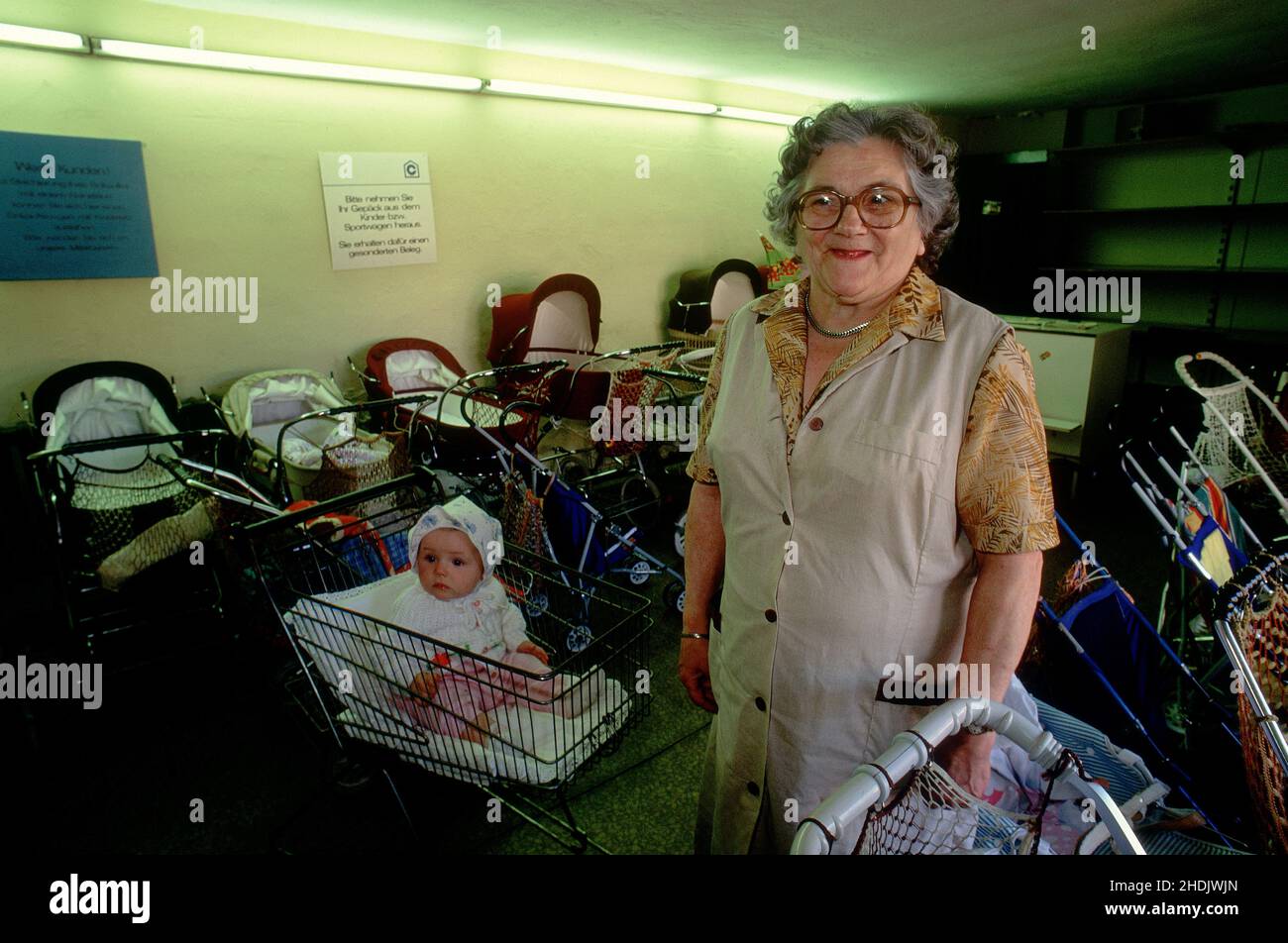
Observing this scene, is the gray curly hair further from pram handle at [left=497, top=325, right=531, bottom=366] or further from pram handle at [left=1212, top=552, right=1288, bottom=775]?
pram handle at [left=497, top=325, right=531, bottom=366]

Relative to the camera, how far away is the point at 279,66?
376 centimetres

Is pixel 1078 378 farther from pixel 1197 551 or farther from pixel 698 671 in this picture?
pixel 698 671

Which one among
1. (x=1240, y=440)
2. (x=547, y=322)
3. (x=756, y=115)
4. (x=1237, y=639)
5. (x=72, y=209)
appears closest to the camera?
(x=1237, y=639)

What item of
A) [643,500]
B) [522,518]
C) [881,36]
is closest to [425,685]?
[522,518]

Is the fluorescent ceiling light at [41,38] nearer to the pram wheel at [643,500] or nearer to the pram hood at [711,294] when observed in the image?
the pram wheel at [643,500]

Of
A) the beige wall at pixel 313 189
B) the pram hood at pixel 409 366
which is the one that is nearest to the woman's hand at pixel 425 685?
the pram hood at pixel 409 366

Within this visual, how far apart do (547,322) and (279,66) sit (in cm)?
199

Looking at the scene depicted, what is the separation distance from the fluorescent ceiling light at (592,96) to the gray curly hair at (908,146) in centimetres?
399

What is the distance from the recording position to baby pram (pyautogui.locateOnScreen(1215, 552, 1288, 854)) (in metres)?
1.24

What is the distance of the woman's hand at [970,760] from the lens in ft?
3.71

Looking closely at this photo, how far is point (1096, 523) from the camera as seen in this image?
4348 millimetres

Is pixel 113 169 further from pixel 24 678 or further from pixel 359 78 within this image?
pixel 24 678

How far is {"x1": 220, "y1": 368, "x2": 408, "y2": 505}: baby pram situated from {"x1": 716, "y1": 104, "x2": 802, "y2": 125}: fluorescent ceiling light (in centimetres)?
406
